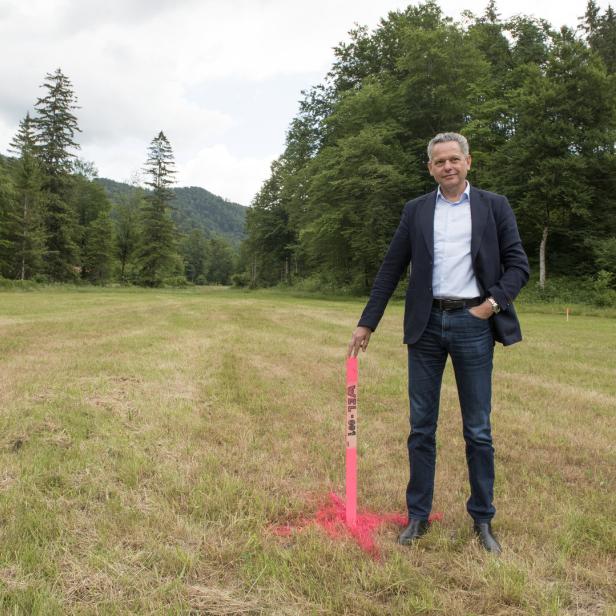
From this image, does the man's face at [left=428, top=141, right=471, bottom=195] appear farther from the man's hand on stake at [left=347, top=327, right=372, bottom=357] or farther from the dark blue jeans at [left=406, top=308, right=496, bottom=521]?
the man's hand on stake at [left=347, top=327, right=372, bottom=357]

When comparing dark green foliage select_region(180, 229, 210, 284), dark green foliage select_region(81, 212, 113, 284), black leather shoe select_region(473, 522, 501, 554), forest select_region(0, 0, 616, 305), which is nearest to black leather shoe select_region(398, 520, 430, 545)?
A: black leather shoe select_region(473, 522, 501, 554)

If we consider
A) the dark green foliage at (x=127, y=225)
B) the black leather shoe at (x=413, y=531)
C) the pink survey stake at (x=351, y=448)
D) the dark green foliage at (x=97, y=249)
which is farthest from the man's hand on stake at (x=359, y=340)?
the dark green foliage at (x=127, y=225)

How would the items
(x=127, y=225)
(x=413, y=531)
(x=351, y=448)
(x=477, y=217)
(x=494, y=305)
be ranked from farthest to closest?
(x=127, y=225) → (x=351, y=448) → (x=413, y=531) → (x=477, y=217) → (x=494, y=305)

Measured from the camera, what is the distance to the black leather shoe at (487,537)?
2930 mm

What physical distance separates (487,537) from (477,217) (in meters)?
2.00

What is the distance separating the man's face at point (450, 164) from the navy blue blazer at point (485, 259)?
119 mm

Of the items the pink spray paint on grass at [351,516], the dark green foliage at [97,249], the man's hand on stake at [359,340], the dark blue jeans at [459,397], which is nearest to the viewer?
the dark blue jeans at [459,397]

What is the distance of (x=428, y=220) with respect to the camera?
3.14 metres

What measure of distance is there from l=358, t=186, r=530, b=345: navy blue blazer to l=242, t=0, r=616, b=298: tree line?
24.7m

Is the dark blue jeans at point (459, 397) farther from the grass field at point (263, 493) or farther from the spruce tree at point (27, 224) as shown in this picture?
the spruce tree at point (27, 224)

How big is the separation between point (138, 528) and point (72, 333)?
10081 mm

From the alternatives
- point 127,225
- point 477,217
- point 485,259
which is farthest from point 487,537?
point 127,225

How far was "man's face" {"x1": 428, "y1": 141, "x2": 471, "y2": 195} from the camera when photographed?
3.01 meters

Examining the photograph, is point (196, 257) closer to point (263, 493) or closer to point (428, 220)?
point (263, 493)
